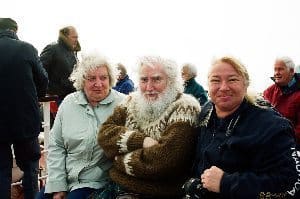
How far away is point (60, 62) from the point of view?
4.05m

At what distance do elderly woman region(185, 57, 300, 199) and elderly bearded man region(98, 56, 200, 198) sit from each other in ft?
0.36

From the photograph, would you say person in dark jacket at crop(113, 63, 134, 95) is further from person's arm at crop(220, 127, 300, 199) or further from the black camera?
person's arm at crop(220, 127, 300, 199)

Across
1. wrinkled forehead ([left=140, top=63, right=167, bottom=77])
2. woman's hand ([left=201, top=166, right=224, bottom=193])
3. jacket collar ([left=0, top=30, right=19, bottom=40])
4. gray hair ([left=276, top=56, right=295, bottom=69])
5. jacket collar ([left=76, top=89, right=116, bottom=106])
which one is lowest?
woman's hand ([left=201, top=166, right=224, bottom=193])

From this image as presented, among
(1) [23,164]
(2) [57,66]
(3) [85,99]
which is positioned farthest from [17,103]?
(2) [57,66]

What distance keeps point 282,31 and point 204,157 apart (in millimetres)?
4169

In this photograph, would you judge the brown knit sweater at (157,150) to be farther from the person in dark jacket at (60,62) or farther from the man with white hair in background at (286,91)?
the person in dark jacket at (60,62)

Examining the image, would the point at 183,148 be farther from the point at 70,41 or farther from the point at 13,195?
the point at 70,41

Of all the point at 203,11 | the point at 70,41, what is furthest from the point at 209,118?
the point at 203,11

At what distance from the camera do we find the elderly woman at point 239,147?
159 centimetres

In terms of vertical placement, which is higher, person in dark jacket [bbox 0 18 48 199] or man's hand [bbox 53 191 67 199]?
person in dark jacket [bbox 0 18 48 199]

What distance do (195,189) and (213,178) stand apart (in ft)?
0.47

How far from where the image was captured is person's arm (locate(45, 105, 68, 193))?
2.25 metres

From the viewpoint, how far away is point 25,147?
2.88 metres

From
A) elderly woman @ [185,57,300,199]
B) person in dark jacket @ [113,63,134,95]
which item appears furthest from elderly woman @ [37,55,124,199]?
person in dark jacket @ [113,63,134,95]
